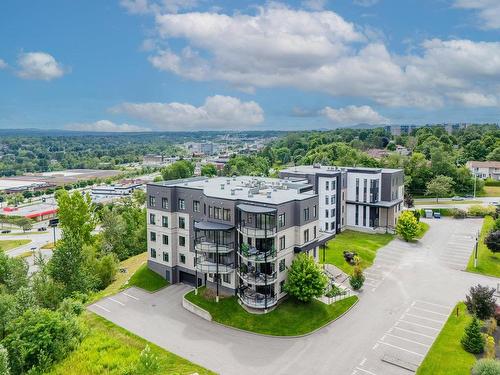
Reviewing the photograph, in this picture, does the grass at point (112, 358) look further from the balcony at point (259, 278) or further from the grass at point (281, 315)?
the balcony at point (259, 278)

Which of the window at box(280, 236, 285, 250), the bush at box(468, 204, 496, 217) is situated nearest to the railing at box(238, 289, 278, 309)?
the window at box(280, 236, 285, 250)

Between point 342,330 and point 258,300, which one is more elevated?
point 258,300

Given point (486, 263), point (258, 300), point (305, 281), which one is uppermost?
point (305, 281)

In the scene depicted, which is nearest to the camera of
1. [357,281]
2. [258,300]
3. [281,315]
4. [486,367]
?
[486,367]

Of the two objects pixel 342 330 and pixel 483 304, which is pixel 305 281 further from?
pixel 483 304

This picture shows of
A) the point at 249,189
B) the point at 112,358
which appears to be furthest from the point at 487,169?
the point at 112,358
